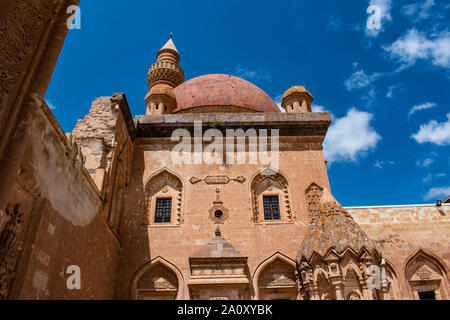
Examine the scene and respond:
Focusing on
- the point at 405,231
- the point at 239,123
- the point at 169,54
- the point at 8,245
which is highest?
the point at 169,54

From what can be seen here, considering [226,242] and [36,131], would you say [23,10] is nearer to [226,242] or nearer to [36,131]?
[36,131]

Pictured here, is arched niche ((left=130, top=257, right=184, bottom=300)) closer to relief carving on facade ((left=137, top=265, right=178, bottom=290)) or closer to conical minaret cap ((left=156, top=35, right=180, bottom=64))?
relief carving on facade ((left=137, top=265, right=178, bottom=290))

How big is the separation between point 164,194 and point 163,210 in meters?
0.48

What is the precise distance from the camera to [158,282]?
8.59 meters

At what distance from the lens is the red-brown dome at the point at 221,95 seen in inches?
539

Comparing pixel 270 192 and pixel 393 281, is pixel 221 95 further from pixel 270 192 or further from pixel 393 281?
pixel 393 281

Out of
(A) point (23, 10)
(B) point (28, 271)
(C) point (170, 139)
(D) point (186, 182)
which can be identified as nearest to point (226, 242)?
(D) point (186, 182)

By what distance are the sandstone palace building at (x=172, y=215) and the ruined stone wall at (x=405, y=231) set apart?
0.03 meters

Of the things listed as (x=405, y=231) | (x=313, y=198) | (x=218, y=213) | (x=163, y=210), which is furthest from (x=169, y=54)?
(x=405, y=231)

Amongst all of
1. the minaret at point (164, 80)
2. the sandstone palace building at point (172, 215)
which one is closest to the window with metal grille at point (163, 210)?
the sandstone palace building at point (172, 215)

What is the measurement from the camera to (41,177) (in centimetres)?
501

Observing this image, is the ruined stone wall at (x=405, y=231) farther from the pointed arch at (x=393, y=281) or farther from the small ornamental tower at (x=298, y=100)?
the small ornamental tower at (x=298, y=100)

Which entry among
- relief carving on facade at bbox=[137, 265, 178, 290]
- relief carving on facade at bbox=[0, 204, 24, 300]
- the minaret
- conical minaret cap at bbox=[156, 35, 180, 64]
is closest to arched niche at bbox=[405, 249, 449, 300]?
relief carving on facade at bbox=[137, 265, 178, 290]

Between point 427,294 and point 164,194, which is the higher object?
point 164,194
